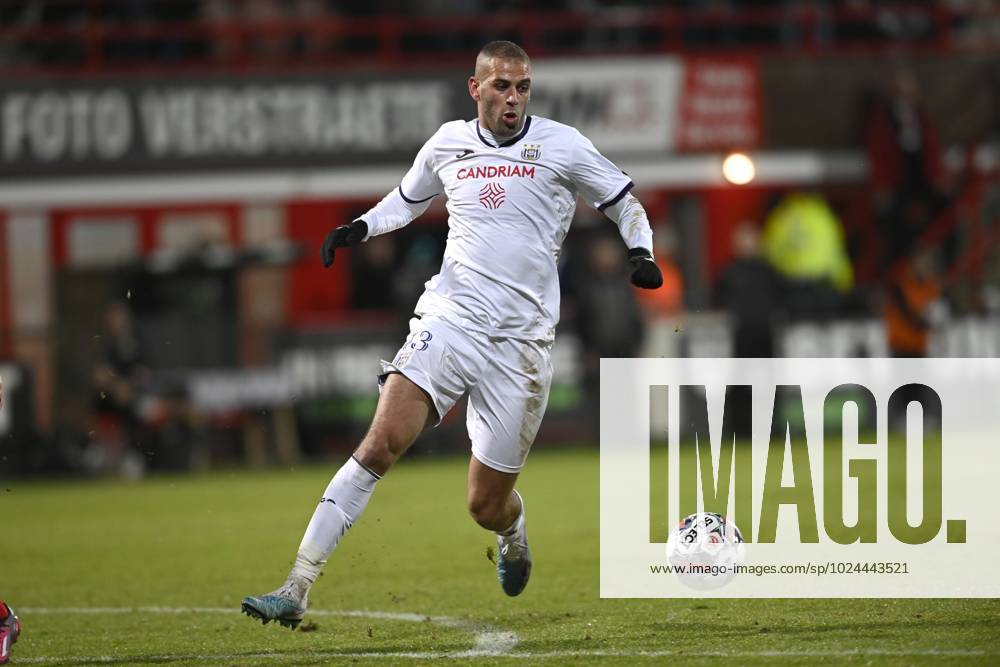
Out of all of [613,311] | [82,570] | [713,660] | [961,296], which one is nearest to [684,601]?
[713,660]

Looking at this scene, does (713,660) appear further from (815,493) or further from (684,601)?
(815,493)

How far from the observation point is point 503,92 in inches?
289

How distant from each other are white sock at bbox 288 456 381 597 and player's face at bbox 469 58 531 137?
1593 millimetres

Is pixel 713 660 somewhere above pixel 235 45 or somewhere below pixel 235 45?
below

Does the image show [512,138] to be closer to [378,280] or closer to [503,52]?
[503,52]

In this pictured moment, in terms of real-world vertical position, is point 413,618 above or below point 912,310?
below

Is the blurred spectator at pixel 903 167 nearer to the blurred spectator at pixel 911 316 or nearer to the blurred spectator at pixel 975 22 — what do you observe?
the blurred spectator at pixel 911 316

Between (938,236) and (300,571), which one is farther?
(938,236)

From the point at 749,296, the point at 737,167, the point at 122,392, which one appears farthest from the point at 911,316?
the point at 122,392

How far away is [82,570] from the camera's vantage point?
34.3 ft

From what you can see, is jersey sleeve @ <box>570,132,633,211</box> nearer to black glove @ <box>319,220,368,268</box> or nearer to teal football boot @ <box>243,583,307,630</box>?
black glove @ <box>319,220,368,268</box>

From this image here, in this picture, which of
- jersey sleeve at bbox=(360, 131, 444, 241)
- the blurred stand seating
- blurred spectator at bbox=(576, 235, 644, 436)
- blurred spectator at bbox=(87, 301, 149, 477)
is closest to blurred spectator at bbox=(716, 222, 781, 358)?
blurred spectator at bbox=(576, 235, 644, 436)

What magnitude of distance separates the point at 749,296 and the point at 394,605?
900 centimetres

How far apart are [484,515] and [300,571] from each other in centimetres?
104
